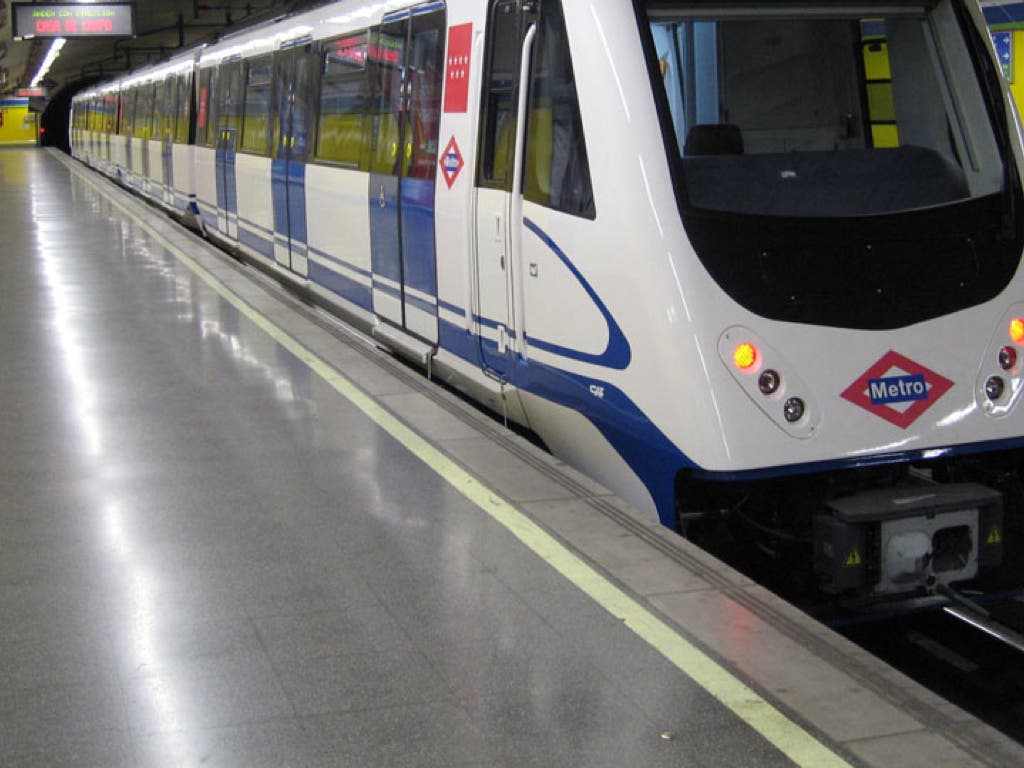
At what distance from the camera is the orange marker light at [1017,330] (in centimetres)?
533

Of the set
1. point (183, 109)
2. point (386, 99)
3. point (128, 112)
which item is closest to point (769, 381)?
point (386, 99)

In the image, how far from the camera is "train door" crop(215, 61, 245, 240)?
14.7 m

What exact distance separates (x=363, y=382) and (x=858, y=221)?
3633 mm

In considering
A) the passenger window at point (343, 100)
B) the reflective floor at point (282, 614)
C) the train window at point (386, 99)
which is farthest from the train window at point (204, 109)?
the reflective floor at point (282, 614)

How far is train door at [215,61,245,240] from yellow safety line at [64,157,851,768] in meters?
7.34

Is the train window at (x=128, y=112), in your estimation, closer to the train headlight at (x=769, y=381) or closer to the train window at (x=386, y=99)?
the train window at (x=386, y=99)

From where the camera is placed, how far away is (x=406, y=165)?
319 inches

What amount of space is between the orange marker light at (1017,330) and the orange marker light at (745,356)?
1093 mm

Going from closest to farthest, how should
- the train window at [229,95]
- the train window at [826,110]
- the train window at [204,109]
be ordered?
the train window at [826,110], the train window at [229,95], the train window at [204,109]

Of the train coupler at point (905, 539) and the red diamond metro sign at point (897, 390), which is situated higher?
the red diamond metro sign at point (897, 390)

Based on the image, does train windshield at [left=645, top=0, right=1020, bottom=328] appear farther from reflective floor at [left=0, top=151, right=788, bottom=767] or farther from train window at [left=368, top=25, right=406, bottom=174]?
train window at [left=368, top=25, right=406, bottom=174]

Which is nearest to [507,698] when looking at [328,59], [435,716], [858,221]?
[435,716]

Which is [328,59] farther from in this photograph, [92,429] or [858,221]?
[858,221]

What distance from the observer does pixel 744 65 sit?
5750mm
